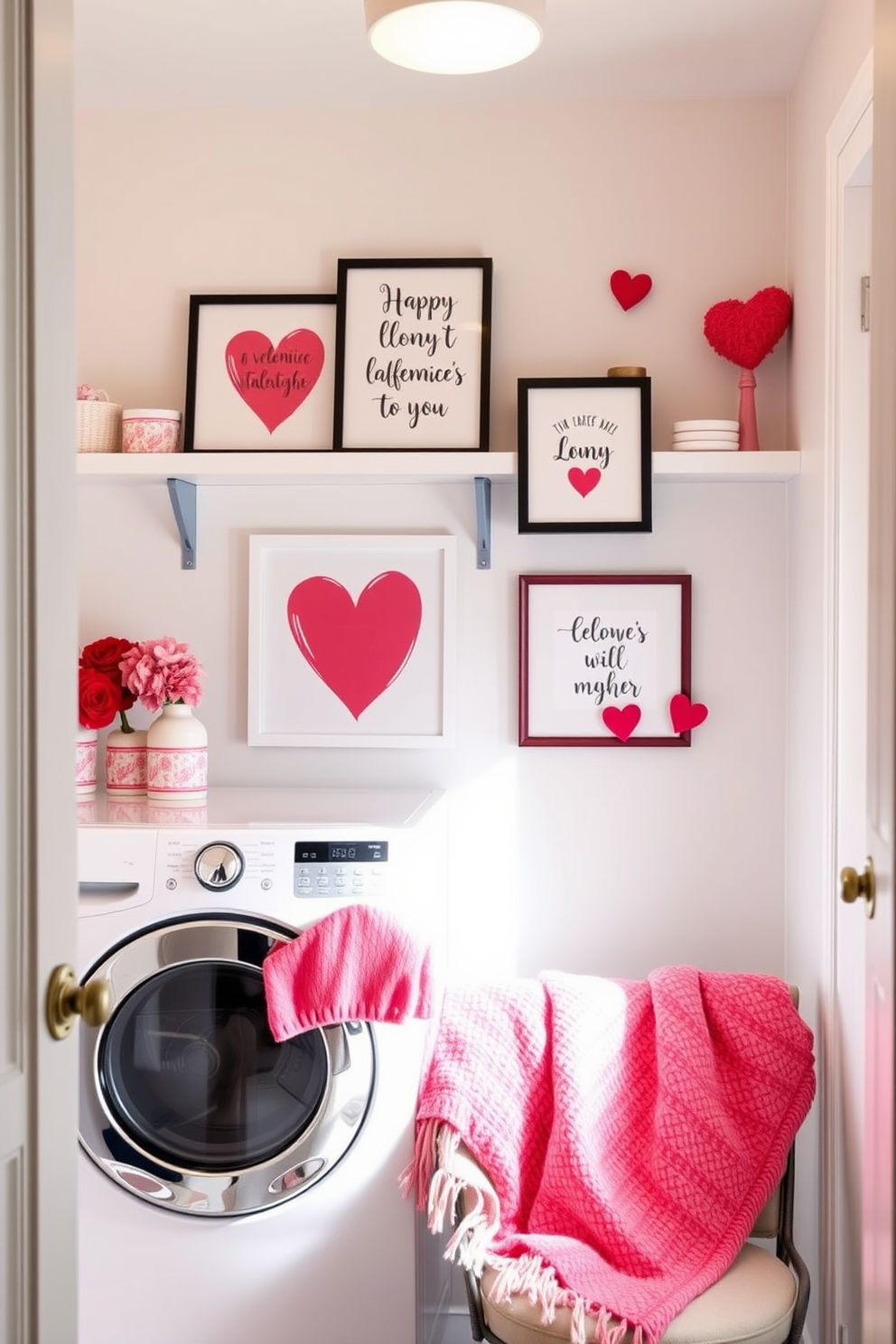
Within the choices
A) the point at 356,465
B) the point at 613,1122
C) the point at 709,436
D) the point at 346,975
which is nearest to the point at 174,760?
the point at 346,975

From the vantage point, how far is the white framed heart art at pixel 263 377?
2.60 metres

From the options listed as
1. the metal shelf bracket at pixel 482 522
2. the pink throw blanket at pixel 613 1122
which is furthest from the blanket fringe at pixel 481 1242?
the metal shelf bracket at pixel 482 522

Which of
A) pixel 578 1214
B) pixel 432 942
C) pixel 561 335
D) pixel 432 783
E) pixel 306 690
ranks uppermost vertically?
pixel 561 335

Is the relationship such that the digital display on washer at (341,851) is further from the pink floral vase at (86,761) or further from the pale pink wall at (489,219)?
the pale pink wall at (489,219)

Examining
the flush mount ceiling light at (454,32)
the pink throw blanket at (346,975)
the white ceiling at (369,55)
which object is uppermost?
the white ceiling at (369,55)

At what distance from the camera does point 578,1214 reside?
197cm

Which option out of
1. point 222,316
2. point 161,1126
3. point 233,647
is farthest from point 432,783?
point 222,316

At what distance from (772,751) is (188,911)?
1.19m

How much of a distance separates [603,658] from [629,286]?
2.43 feet

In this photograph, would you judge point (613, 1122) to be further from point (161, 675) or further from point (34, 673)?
point (34, 673)

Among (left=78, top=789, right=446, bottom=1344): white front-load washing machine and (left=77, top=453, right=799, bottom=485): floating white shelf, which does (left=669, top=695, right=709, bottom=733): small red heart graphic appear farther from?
(left=78, top=789, right=446, bottom=1344): white front-load washing machine

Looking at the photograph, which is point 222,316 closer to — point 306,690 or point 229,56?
point 229,56

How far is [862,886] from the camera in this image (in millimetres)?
1173

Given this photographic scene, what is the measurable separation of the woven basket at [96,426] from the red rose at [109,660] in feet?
1.28
